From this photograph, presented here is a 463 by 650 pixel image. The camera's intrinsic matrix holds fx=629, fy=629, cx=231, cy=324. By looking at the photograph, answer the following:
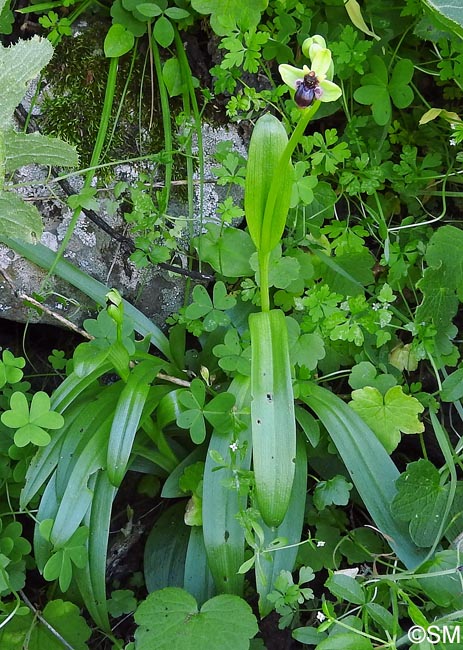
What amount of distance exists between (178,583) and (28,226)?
0.94 metres

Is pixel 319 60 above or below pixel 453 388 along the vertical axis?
above

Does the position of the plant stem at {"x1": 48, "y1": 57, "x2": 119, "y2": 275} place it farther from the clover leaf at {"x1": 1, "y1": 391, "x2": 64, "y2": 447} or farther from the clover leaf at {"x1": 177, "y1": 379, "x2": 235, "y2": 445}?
the clover leaf at {"x1": 177, "y1": 379, "x2": 235, "y2": 445}

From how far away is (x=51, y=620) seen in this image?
1.45 meters

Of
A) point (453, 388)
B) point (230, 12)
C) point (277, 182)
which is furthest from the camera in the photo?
point (230, 12)

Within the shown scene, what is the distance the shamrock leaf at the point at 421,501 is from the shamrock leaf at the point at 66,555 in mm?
679

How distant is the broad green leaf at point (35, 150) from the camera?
1.29 m

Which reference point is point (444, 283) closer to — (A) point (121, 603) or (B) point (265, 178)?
(B) point (265, 178)

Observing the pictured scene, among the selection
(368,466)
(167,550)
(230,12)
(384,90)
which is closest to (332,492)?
(368,466)

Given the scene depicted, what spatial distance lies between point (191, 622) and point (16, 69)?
1.17 m

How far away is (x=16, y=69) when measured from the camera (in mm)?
1246

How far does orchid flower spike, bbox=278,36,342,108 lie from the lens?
955 millimetres

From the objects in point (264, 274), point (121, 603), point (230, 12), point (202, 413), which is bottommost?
point (121, 603)

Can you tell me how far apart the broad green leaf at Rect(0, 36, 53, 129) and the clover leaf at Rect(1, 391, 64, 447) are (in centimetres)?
57

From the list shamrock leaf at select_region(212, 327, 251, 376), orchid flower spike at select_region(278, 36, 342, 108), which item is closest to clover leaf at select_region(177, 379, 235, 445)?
shamrock leaf at select_region(212, 327, 251, 376)
